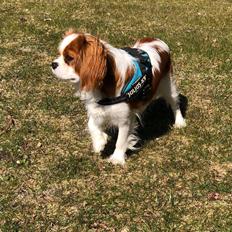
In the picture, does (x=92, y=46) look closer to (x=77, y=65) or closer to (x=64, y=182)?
(x=77, y=65)

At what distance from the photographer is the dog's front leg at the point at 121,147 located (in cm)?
662

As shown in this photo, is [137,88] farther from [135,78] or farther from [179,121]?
[179,121]

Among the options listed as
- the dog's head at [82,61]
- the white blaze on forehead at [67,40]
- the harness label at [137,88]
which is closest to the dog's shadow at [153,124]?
the harness label at [137,88]

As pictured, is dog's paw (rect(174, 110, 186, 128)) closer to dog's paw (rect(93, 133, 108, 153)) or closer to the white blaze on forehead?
dog's paw (rect(93, 133, 108, 153))

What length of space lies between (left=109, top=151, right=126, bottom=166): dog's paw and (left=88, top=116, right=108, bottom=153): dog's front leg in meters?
0.23

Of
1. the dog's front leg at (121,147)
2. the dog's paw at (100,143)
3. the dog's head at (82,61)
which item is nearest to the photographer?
the dog's head at (82,61)

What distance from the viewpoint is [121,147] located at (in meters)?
6.80

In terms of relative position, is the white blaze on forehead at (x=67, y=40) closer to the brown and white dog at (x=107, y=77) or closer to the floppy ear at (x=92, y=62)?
the brown and white dog at (x=107, y=77)

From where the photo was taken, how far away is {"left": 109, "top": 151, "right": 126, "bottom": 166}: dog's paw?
269 inches

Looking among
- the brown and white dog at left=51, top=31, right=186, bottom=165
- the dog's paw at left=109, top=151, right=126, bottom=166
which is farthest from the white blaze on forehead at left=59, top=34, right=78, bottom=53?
the dog's paw at left=109, top=151, right=126, bottom=166

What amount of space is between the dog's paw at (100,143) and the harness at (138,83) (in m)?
0.81

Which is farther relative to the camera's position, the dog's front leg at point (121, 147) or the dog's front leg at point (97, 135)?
the dog's front leg at point (97, 135)

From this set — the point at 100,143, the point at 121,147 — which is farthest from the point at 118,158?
the point at 100,143

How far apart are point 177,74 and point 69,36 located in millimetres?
4312
